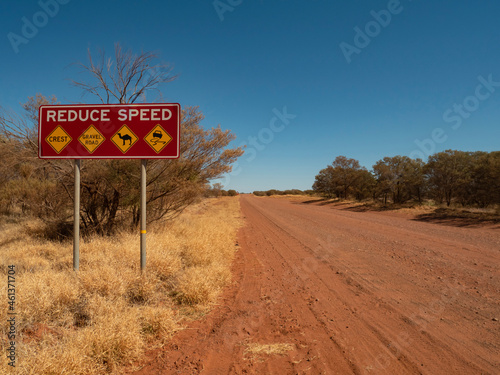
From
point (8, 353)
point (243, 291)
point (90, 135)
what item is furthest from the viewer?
point (90, 135)

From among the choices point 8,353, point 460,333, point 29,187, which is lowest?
point 460,333

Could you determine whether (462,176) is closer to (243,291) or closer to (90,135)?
(243,291)

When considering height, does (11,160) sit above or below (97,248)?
above

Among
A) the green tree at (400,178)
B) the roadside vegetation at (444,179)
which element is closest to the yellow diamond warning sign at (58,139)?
the roadside vegetation at (444,179)

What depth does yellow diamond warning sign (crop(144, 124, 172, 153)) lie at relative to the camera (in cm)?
550

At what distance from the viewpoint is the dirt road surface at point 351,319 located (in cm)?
291

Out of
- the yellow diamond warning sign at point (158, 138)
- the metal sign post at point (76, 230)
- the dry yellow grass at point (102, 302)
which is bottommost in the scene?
the dry yellow grass at point (102, 302)

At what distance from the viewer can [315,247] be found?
29.2ft

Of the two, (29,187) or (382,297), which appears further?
(29,187)

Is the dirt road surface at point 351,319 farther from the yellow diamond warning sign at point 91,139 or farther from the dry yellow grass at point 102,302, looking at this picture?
the yellow diamond warning sign at point 91,139

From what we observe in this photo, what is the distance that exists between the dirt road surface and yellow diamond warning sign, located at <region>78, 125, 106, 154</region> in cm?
404

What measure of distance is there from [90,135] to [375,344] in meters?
6.19

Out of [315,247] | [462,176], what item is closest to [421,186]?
[462,176]

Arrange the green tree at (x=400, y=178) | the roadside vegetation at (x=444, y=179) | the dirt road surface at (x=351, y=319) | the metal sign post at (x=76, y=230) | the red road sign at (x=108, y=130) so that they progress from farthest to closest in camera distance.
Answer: the green tree at (x=400, y=178), the roadside vegetation at (x=444, y=179), the red road sign at (x=108, y=130), the metal sign post at (x=76, y=230), the dirt road surface at (x=351, y=319)
